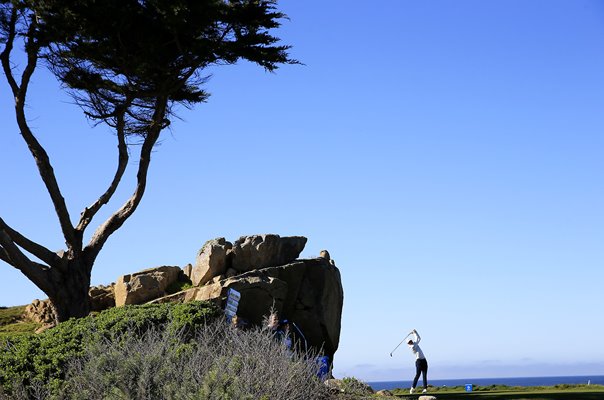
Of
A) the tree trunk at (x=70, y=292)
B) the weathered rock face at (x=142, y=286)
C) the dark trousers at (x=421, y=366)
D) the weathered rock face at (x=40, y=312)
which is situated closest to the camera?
the dark trousers at (x=421, y=366)

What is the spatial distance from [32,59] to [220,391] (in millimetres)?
17955

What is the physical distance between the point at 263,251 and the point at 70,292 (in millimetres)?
5959

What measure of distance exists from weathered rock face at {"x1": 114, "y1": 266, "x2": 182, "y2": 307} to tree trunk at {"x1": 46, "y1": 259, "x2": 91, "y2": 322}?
1.19 meters

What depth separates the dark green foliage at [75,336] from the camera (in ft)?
45.4

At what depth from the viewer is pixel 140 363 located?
1189 cm

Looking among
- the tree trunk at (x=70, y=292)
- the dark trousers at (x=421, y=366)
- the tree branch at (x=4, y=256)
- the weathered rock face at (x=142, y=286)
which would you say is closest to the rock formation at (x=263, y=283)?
the weathered rock face at (x=142, y=286)

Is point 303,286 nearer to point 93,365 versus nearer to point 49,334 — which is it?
point 49,334

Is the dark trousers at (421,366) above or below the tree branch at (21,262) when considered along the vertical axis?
below

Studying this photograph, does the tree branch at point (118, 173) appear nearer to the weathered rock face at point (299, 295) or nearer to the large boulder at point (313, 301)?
the weathered rock face at point (299, 295)

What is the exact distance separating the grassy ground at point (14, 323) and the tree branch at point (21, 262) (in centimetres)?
151

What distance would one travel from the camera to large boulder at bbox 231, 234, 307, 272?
26.5 meters

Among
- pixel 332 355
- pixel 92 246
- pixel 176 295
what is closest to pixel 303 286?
pixel 332 355

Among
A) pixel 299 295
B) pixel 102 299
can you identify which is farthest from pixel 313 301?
pixel 102 299

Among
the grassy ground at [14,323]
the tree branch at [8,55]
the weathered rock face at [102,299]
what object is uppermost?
the tree branch at [8,55]
